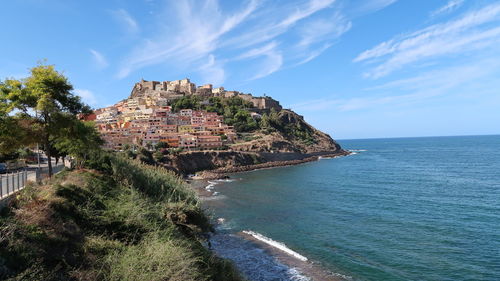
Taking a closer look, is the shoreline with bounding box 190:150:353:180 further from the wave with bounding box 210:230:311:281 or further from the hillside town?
the wave with bounding box 210:230:311:281

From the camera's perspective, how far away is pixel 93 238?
30.9 ft

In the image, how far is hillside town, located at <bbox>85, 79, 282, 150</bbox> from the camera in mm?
74750

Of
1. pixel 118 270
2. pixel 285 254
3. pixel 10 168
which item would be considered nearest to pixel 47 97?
pixel 118 270

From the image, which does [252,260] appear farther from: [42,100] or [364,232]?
[42,100]

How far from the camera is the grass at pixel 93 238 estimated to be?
7.17m

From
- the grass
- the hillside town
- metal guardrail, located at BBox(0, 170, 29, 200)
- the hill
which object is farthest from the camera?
the hill

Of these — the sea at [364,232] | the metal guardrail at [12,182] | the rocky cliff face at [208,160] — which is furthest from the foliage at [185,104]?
the metal guardrail at [12,182]

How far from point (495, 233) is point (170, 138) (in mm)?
66407

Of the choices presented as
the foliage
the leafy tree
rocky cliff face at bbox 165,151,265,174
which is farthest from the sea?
the foliage

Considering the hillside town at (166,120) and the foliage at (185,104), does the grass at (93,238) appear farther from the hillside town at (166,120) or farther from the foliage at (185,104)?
the foliage at (185,104)

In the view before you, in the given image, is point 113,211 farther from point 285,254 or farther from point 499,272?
point 499,272

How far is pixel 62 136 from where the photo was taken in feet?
54.0

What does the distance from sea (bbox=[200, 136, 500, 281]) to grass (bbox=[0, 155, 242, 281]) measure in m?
6.06

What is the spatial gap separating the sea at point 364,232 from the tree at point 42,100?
33.3 feet
